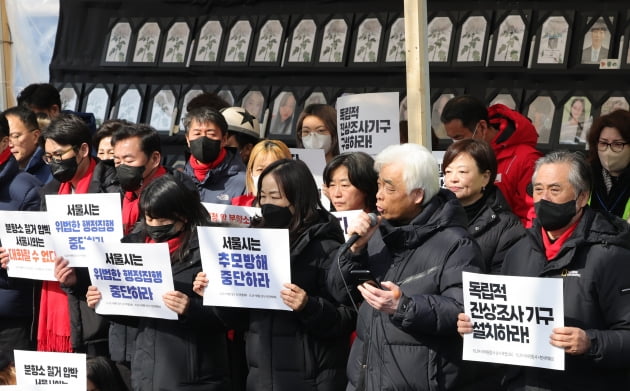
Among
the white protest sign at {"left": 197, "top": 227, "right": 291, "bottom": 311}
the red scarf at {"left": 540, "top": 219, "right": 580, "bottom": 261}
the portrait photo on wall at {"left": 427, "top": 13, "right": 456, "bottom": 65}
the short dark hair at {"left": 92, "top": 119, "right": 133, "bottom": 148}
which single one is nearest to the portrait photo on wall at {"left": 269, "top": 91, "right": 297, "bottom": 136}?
the portrait photo on wall at {"left": 427, "top": 13, "right": 456, "bottom": 65}

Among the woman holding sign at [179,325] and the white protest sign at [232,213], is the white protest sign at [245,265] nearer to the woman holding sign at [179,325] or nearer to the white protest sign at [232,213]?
the woman holding sign at [179,325]

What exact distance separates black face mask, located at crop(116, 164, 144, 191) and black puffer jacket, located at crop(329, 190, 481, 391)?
1863 mm

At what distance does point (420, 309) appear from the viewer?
482 cm

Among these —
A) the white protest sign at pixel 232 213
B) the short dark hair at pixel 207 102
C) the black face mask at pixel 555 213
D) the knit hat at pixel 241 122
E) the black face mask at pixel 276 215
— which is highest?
the short dark hair at pixel 207 102

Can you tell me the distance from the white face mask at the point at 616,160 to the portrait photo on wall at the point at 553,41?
261cm

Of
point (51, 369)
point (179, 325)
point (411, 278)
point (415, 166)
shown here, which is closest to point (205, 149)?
point (179, 325)

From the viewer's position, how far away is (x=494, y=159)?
613 centimetres

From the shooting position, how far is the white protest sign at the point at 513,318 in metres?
4.69

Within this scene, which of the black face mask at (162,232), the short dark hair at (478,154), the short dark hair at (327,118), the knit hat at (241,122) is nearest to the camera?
the black face mask at (162,232)

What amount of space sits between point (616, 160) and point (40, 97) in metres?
4.64

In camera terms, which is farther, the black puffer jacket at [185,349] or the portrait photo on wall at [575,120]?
the portrait photo on wall at [575,120]

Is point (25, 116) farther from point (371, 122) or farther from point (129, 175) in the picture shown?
point (371, 122)

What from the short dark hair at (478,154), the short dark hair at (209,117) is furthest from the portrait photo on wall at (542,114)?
the short dark hair at (478,154)

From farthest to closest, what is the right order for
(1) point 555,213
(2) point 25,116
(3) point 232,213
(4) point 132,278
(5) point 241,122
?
(2) point 25,116
(5) point 241,122
(3) point 232,213
(4) point 132,278
(1) point 555,213
